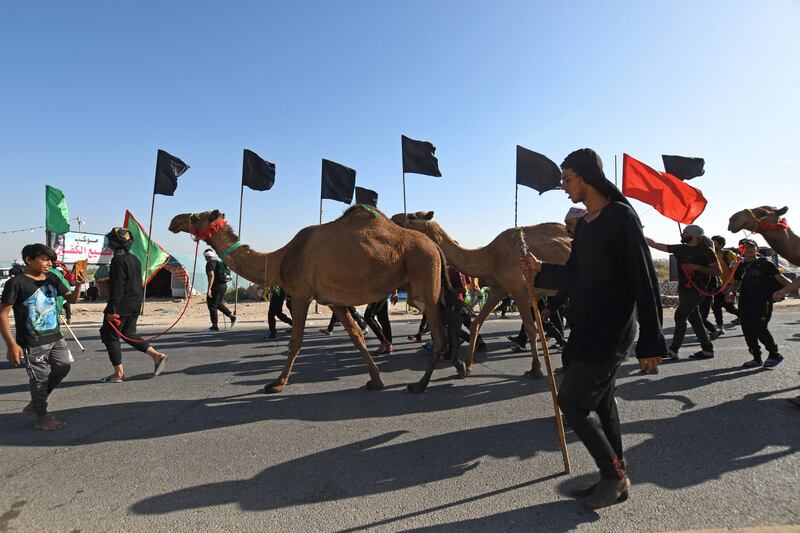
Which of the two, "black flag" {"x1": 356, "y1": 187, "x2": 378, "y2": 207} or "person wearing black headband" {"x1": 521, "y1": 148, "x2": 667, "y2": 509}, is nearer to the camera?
"person wearing black headband" {"x1": 521, "y1": 148, "x2": 667, "y2": 509}

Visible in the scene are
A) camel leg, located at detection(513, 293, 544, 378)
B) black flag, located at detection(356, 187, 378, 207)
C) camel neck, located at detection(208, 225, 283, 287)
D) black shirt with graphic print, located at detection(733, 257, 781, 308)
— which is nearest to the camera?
camel leg, located at detection(513, 293, 544, 378)

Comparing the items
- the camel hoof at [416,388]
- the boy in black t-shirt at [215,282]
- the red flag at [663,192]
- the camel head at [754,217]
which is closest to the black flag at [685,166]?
the red flag at [663,192]

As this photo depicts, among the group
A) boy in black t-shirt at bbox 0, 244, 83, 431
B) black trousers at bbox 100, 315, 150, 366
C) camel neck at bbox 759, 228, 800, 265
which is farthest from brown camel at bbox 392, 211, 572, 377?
boy in black t-shirt at bbox 0, 244, 83, 431

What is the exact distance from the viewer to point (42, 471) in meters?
3.24

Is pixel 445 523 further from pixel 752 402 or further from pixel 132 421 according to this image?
pixel 752 402

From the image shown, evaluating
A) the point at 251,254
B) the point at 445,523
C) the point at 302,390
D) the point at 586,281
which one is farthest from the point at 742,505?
the point at 251,254

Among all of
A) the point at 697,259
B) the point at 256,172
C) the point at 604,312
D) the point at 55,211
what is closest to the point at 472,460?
the point at 604,312

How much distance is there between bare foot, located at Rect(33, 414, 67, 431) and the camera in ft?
13.6

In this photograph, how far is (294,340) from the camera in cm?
544

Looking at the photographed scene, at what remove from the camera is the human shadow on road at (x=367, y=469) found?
2.78m

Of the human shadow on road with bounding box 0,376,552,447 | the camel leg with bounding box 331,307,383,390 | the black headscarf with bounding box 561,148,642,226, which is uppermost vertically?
the black headscarf with bounding box 561,148,642,226

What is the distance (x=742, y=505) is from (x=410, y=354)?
588 centimetres

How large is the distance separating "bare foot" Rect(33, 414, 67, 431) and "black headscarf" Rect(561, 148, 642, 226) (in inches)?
195

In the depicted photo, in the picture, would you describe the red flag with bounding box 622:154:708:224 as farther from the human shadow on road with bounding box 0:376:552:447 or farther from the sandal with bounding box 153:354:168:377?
the sandal with bounding box 153:354:168:377
